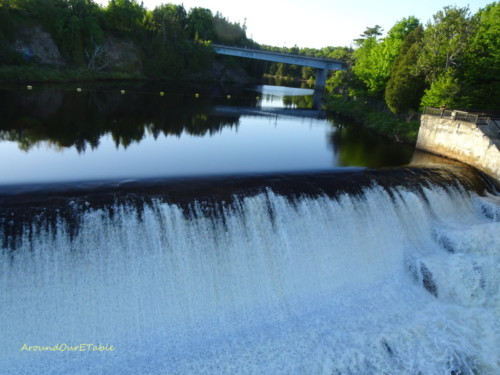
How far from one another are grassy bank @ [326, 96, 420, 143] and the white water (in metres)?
15.0

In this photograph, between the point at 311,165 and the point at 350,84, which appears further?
the point at 350,84

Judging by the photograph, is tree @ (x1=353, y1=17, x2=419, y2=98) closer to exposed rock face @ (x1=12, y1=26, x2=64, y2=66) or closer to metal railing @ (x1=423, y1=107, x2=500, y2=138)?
metal railing @ (x1=423, y1=107, x2=500, y2=138)

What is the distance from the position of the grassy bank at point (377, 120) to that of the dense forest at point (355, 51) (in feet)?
3.58

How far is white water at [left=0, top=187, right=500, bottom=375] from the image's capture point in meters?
8.31

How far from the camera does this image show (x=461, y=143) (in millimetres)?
19516

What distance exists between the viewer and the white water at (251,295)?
8312 millimetres

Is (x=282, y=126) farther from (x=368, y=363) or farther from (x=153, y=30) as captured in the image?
(x=153, y=30)

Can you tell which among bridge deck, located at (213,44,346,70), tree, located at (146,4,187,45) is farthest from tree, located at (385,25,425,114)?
tree, located at (146,4,187,45)

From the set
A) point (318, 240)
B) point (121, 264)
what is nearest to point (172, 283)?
point (121, 264)

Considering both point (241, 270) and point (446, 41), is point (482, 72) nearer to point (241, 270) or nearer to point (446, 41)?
point (446, 41)

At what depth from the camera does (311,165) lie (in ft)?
61.1

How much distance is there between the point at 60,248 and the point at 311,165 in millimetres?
12913

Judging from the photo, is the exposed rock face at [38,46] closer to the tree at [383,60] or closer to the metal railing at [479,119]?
the tree at [383,60]

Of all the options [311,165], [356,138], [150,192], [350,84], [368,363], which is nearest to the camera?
[368,363]
